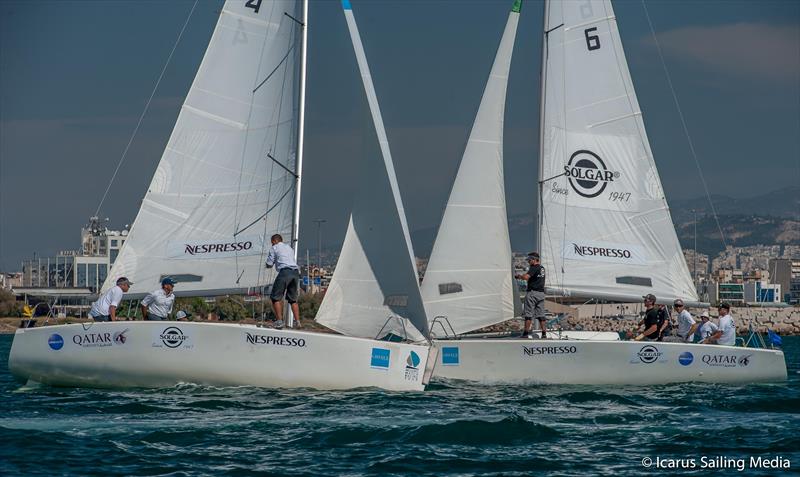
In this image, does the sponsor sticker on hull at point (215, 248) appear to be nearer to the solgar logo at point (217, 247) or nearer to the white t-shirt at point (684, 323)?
the solgar logo at point (217, 247)

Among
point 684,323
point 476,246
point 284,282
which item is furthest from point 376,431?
point 684,323

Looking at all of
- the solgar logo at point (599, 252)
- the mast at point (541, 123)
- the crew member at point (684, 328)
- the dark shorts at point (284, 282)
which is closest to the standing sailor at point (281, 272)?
the dark shorts at point (284, 282)

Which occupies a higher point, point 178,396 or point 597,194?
point 597,194

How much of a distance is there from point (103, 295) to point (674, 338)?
10.7 metres

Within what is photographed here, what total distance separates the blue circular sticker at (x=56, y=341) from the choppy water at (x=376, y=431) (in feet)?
2.41

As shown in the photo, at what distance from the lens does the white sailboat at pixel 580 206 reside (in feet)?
75.7

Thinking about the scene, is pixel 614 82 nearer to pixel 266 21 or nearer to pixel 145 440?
pixel 266 21

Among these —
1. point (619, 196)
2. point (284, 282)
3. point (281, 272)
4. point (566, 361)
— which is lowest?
point (566, 361)

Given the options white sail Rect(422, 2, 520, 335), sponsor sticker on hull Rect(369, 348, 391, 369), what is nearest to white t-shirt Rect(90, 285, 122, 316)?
sponsor sticker on hull Rect(369, 348, 391, 369)

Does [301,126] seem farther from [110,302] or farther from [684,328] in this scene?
[684,328]

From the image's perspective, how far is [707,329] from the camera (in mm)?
23266

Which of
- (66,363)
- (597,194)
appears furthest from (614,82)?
(66,363)

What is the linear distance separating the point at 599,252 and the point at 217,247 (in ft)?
25.9

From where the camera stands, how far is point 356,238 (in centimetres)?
2073
